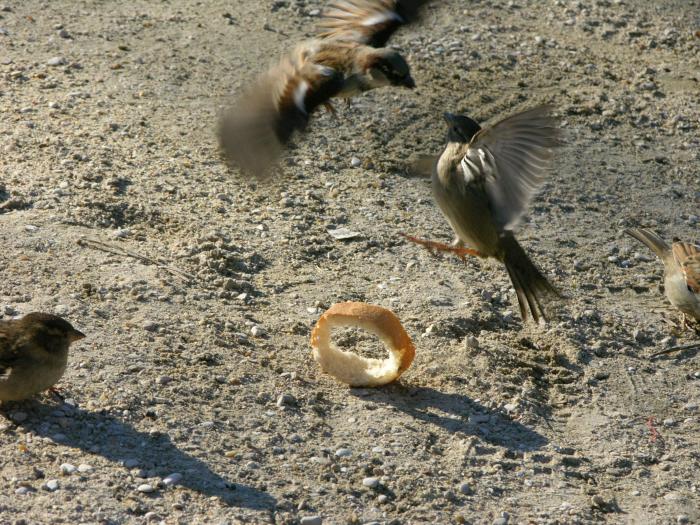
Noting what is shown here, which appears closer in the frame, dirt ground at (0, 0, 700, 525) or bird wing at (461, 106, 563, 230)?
dirt ground at (0, 0, 700, 525)

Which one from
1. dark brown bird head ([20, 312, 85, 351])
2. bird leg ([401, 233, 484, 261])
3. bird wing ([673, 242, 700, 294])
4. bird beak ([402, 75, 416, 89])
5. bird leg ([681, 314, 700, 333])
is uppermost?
bird beak ([402, 75, 416, 89])

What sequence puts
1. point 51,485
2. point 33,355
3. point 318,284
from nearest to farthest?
point 51,485, point 33,355, point 318,284

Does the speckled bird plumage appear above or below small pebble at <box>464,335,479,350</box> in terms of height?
above

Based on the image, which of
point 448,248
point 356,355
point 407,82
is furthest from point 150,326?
point 407,82

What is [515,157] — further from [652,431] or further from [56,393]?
[56,393]

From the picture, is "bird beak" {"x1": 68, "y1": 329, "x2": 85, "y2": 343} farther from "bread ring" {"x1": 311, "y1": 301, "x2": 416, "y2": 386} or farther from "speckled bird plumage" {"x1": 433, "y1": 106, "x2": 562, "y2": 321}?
"speckled bird plumage" {"x1": 433, "y1": 106, "x2": 562, "y2": 321}

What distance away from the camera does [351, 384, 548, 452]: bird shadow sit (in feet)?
17.7

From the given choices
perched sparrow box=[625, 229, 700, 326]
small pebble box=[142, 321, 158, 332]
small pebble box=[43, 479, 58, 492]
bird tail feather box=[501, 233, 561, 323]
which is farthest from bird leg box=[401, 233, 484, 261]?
small pebble box=[43, 479, 58, 492]

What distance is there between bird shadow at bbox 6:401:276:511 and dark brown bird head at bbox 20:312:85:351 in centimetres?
31

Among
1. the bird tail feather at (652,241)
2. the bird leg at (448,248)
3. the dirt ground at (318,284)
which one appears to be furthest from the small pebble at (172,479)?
the bird tail feather at (652,241)

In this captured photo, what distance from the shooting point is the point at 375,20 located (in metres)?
7.73

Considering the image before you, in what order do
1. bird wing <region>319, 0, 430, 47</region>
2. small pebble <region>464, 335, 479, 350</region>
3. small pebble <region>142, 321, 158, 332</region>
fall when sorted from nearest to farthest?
small pebble <region>142, 321, 158, 332</region>, small pebble <region>464, 335, 479, 350</region>, bird wing <region>319, 0, 430, 47</region>

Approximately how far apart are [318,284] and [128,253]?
1169 millimetres

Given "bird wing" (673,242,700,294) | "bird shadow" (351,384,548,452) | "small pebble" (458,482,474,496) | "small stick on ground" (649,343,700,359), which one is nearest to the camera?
"small pebble" (458,482,474,496)
